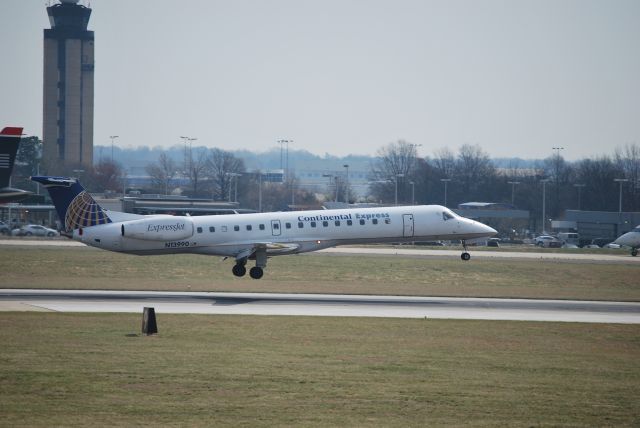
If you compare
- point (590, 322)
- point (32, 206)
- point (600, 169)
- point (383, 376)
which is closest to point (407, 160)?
point (600, 169)

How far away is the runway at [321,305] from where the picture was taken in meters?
36.9

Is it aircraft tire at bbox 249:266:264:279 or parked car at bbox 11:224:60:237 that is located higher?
parked car at bbox 11:224:60:237

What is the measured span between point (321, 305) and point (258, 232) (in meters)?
8.28

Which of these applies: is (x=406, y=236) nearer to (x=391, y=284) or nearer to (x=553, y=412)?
(x=391, y=284)

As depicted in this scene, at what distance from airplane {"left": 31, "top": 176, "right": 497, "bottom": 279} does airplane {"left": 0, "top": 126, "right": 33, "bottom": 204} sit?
4.93 feet

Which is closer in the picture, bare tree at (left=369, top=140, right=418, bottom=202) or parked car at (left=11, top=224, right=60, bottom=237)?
parked car at (left=11, top=224, right=60, bottom=237)

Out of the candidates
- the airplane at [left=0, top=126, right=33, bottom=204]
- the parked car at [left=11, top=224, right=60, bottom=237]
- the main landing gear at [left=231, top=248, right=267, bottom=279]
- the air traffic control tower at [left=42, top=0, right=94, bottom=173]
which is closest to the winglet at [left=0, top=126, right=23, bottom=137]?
the airplane at [left=0, top=126, right=33, bottom=204]

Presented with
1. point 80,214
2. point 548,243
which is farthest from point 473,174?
point 80,214

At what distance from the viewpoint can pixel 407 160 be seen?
175m

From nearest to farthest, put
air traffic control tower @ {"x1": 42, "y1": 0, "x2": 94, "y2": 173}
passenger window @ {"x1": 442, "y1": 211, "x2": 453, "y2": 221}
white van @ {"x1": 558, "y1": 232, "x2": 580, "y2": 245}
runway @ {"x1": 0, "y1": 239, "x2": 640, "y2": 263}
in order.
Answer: passenger window @ {"x1": 442, "y1": 211, "x2": 453, "y2": 221} → runway @ {"x1": 0, "y1": 239, "x2": 640, "y2": 263} → white van @ {"x1": 558, "y1": 232, "x2": 580, "y2": 245} → air traffic control tower @ {"x1": 42, "y1": 0, "x2": 94, "y2": 173}

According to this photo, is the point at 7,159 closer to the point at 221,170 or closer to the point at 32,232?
the point at 32,232

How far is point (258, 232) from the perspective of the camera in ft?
154

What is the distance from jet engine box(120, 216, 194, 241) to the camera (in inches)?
1807

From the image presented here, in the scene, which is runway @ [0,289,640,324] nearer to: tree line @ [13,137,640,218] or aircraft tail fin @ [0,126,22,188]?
aircraft tail fin @ [0,126,22,188]
